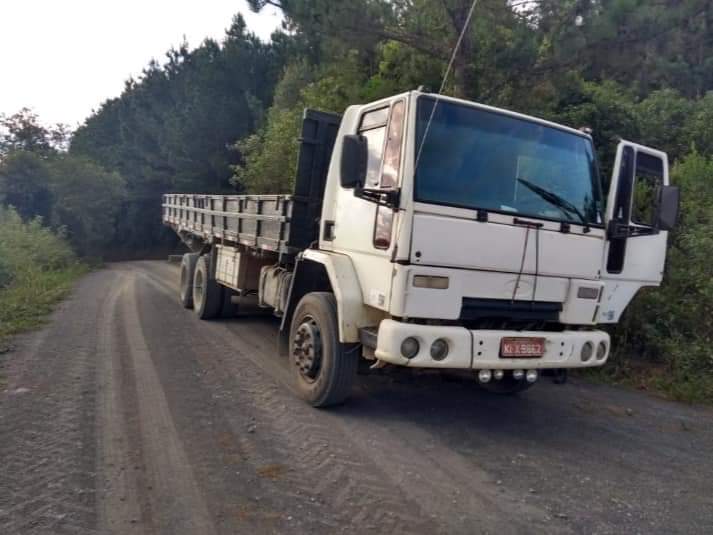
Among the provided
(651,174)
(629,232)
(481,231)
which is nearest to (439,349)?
(481,231)

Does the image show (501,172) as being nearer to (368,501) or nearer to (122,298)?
(368,501)

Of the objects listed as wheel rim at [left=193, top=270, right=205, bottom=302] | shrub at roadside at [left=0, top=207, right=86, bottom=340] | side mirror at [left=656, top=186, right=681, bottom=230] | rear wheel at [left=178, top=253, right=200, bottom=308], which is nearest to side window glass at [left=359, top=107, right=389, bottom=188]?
side mirror at [left=656, top=186, right=681, bottom=230]

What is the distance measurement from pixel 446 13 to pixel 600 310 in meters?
6.71

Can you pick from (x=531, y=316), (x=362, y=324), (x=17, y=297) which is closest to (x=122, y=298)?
(x=17, y=297)

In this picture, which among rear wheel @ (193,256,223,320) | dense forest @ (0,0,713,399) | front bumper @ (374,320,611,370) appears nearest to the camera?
front bumper @ (374,320,611,370)

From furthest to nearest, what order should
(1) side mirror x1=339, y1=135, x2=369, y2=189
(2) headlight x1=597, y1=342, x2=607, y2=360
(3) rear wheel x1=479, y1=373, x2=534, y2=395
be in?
(3) rear wheel x1=479, y1=373, x2=534, y2=395
(2) headlight x1=597, y1=342, x2=607, y2=360
(1) side mirror x1=339, y1=135, x2=369, y2=189

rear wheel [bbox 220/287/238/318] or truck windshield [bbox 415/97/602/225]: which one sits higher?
truck windshield [bbox 415/97/602/225]

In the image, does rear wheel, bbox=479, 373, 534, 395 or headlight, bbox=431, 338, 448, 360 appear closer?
headlight, bbox=431, 338, 448, 360

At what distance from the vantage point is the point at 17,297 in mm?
11711

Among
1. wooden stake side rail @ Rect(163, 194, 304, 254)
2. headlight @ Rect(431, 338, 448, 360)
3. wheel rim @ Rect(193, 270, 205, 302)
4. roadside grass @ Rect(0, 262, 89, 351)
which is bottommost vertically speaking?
roadside grass @ Rect(0, 262, 89, 351)

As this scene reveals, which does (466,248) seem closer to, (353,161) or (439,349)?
(439,349)

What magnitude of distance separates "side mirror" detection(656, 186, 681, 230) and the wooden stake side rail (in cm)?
333

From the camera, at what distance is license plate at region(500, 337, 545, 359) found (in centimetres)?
464

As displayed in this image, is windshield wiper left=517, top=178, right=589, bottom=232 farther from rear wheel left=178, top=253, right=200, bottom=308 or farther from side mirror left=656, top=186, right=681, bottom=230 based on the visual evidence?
rear wheel left=178, top=253, right=200, bottom=308
